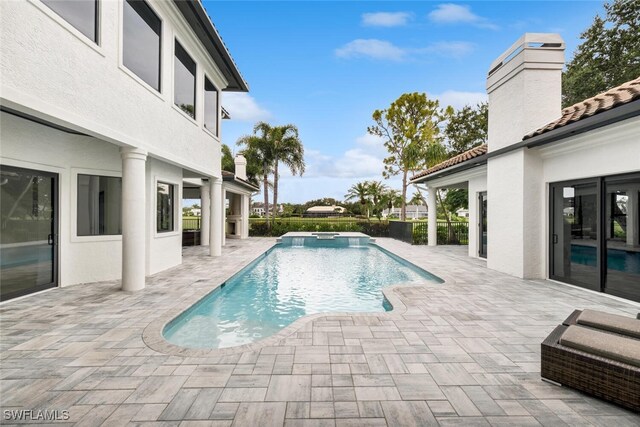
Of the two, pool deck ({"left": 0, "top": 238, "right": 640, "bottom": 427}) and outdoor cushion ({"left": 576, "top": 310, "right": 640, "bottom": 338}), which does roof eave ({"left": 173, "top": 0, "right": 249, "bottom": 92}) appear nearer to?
pool deck ({"left": 0, "top": 238, "right": 640, "bottom": 427})

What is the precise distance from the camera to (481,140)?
2741 cm

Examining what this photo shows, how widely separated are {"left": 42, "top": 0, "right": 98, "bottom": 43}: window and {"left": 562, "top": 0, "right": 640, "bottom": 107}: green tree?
97.7ft

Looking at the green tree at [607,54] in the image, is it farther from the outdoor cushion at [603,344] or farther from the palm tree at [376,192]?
the outdoor cushion at [603,344]

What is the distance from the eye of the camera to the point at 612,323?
145 inches

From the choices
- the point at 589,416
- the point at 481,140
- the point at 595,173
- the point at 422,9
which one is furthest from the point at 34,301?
the point at 481,140

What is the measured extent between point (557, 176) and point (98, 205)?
12559 millimetres

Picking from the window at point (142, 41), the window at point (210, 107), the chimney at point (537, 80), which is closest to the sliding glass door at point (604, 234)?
the chimney at point (537, 80)

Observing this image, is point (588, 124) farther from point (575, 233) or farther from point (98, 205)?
point (98, 205)

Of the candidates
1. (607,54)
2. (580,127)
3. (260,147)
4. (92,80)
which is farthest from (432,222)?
(607,54)

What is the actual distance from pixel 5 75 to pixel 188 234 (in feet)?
48.0

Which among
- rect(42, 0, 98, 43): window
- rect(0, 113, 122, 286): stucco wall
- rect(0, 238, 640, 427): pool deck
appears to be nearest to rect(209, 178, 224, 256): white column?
rect(0, 113, 122, 286): stucco wall

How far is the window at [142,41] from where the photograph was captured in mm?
7109

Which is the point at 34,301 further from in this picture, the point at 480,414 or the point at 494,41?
the point at 494,41

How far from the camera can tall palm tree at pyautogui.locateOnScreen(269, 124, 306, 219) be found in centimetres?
2602
